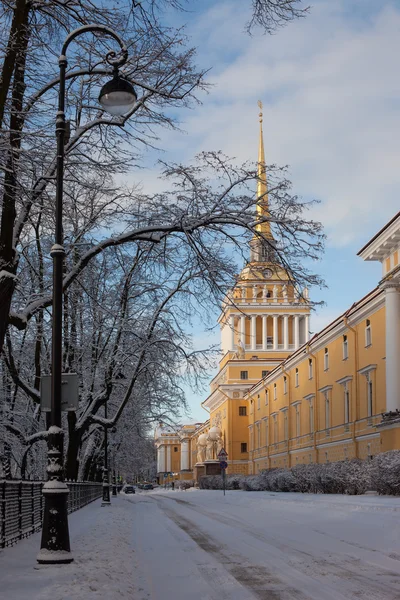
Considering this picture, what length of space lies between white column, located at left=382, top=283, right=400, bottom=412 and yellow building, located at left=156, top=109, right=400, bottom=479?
5 centimetres

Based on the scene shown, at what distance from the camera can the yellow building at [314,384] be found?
20.1 metres

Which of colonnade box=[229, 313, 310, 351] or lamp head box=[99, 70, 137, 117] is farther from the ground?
colonnade box=[229, 313, 310, 351]

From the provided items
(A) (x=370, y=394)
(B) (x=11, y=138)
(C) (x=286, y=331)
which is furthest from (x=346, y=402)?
(C) (x=286, y=331)

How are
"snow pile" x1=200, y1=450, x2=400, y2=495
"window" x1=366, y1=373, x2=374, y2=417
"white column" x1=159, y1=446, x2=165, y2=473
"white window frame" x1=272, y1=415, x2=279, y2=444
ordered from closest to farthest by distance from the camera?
"snow pile" x1=200, y1=450, x2=400, y2=495
"window" x1=366, y1=373, x2=374, y2=417
"white window frame" x1=272, y1=415, x2=279, y2=444
"white column" x1=159, y1=446, x2=165, y2=473

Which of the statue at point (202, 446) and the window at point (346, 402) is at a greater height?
the window at point (346, 402)

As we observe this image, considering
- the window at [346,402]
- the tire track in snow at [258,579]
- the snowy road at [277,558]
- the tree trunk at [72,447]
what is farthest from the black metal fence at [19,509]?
the window at [346,402]

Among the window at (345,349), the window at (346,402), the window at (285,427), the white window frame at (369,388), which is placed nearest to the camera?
the white window frame at (369,388)

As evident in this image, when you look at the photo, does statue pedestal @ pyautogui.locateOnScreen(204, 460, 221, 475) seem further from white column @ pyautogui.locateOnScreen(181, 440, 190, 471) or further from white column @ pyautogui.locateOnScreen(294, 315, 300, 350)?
white column @ pyautogui.locateOnScreen(181, 440, 190, 471)

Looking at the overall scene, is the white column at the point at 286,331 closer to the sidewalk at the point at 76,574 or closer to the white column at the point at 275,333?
the white column at the point at 275,333

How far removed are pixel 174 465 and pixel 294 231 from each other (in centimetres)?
17231

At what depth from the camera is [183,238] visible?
15984mm

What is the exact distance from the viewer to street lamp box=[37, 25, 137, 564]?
10688 millimetres

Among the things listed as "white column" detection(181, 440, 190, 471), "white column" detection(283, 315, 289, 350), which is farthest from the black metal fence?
"white column" detection(181, 440, 190, 471)

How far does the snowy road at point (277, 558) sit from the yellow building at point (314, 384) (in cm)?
457
